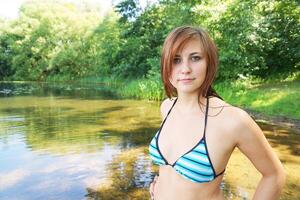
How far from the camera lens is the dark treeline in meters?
18.3

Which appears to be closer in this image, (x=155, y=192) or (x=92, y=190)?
(x=155, y=192)

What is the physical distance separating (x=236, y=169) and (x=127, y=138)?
405 centimetres

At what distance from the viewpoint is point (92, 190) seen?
22.4ft

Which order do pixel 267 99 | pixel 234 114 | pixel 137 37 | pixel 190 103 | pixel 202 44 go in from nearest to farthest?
pixel 234 114, pixel 202 44, pixel 190 103, pixel 267 99, pixel 137 37

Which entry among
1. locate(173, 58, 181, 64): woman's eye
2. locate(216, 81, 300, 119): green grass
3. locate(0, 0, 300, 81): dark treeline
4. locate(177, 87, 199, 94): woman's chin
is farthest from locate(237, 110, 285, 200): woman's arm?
locate(0, 0, 300, 81): dark treeline

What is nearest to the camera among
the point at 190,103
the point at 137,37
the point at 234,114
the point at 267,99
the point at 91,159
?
the point at 234,114

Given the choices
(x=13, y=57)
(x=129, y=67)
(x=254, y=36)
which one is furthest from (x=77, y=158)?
(x=13, y=57)

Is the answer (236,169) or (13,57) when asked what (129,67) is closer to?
(236,169)

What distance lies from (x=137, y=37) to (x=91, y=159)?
22027 mm

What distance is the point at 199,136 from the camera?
1.85 m

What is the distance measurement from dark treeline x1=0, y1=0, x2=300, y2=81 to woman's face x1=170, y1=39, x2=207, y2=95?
15.6m

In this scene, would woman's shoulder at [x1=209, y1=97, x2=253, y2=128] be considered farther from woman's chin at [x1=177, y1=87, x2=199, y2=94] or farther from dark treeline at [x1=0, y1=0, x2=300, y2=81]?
dark treeline at [x1=0, y1=0, x2=300, y2=81]

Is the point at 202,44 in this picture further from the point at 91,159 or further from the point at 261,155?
the point at 91,159

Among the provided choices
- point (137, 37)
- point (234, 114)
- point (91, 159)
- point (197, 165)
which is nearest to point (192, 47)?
point (234, 114)
